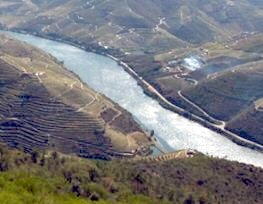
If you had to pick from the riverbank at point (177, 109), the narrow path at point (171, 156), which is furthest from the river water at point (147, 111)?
the narrow path at point (171, 156)

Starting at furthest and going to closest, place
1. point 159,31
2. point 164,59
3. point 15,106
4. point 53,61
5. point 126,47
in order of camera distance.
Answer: point 159,31
point 126,47
point 164,59
point 53,61
point 15,106

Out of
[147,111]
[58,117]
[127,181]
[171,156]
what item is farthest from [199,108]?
[127,181]

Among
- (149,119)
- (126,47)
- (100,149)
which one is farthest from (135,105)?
(126,47)

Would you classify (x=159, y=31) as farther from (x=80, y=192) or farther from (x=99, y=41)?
(x=80, y=192)

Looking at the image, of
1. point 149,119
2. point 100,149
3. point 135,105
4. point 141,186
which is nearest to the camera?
point 141,186

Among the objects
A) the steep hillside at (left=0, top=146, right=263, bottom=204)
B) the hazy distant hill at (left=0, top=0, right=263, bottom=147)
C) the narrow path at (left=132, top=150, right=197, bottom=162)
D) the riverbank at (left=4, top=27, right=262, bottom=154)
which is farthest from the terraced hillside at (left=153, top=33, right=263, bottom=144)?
the steep hillside at (left=0, top=146, right=263, bottom=204)

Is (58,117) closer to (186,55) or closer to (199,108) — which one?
(199,108)

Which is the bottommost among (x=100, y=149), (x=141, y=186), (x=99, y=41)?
(x=99, y=41)

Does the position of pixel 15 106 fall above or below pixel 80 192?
A: below
